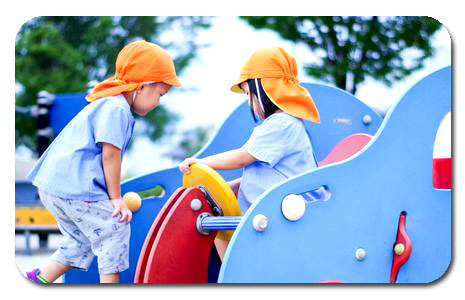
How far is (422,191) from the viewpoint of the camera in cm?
183

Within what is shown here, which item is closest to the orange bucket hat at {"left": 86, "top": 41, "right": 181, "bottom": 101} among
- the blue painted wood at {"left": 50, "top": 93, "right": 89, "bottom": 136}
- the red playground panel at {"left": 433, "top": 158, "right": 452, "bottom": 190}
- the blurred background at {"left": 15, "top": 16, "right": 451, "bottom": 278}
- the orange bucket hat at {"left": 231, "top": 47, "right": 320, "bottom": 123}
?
the orange bucket hat at {"left": 231, "top": 47, "right": 320, "bottom": 123}

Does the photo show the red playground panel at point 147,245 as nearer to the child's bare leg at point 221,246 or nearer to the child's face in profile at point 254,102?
the child's bare leg at point 221,246

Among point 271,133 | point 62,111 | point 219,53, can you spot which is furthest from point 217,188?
point 62,111

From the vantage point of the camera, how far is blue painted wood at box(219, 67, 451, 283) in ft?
5.24

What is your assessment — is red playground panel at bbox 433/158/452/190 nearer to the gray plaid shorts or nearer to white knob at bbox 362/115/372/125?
white knob at bbox 362/115/372/125

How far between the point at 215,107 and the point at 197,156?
1.44 metres

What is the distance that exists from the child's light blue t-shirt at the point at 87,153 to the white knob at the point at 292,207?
48 centimetres

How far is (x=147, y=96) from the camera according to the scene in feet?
6.12

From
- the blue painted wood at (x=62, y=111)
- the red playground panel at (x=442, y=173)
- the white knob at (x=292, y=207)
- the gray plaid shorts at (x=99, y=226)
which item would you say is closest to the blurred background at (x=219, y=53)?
the blue painted wood at (x=62, y=111)

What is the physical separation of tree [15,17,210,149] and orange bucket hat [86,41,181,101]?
76.9 inches

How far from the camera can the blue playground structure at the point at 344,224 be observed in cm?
160

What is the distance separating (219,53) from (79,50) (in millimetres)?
2560
